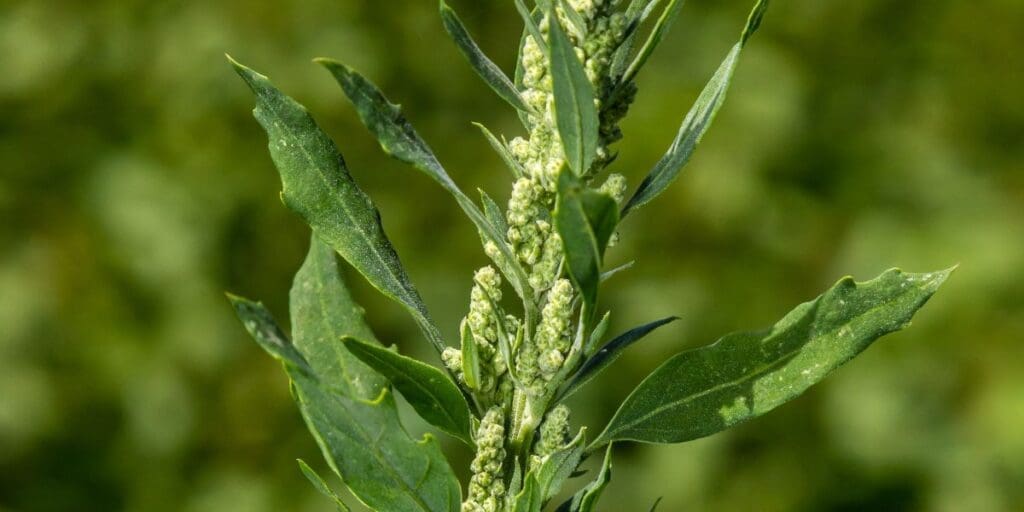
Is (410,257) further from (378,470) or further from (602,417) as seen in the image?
(378,470)

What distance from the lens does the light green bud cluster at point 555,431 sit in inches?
33.4

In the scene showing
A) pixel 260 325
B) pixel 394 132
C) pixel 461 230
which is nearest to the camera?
pixel 260 325

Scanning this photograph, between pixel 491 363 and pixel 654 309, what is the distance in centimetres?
184

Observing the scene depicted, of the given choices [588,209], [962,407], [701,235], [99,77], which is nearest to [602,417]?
[701,235]

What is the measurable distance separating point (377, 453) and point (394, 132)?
0.22m

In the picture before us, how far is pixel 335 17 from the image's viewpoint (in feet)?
9.40

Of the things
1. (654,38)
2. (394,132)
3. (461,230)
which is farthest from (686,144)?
(461,230)

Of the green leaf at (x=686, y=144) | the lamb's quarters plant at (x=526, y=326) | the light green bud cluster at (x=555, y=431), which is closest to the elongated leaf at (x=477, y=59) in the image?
the lamb's quarters plant at (x=526, y=326)

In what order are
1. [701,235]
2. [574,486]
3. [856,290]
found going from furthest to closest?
[701,235] < [574,486] < [856,290]

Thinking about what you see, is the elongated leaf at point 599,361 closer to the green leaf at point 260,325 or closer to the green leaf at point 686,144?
the green leaf at point 686,144

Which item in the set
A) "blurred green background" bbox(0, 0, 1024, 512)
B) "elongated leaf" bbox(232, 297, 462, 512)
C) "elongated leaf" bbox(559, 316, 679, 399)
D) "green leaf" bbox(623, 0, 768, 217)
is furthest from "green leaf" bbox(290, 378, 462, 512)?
"blurred green background" bbox(0, 0, 1024, 512)

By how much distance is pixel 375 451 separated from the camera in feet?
2.57

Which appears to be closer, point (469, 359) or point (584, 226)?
point (584, 226)

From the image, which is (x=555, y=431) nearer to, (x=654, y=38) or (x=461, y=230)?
(x=654, y=38)
